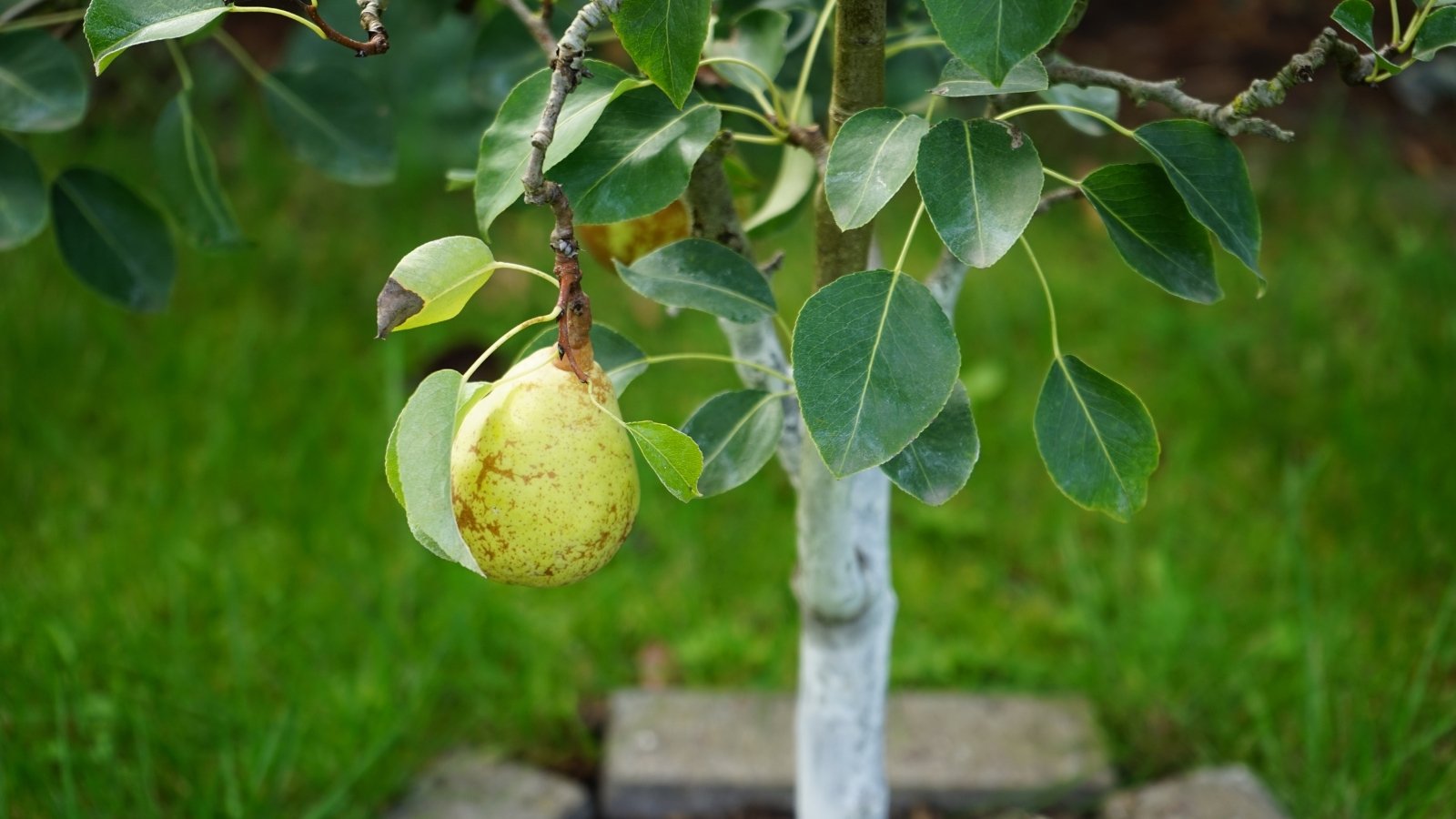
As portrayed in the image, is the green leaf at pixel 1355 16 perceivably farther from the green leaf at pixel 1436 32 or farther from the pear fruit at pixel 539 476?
the pear fruit at pixel 539 476

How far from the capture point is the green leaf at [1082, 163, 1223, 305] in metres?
0.79

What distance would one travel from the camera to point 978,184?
2.35 ft

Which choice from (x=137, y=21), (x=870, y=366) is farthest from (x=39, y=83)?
(x=870, y=366)

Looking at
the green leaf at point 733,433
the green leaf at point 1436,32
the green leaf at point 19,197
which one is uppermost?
the green leaf at point 1436,32

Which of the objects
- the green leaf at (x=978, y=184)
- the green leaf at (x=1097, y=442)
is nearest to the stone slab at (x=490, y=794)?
the green leaf at (x=1097, y=442)

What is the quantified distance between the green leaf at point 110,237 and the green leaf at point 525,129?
522 mm

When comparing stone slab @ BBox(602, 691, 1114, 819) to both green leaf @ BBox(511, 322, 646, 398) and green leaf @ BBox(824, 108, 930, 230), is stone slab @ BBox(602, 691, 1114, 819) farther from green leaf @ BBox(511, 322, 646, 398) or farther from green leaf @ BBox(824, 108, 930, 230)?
green leaf @ BBox(824, 108, 930, 230)

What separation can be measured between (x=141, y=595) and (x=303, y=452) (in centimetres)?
36

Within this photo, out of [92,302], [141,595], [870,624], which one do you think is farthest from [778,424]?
[92,302]

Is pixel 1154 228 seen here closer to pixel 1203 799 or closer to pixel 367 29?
pixel 367 29

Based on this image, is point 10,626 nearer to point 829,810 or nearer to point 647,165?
point 829,810

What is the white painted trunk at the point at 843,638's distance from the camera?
101cm

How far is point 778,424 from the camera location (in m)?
0.85

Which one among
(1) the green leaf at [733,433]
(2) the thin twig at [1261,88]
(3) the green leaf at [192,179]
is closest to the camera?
(2) the thin twig at [1261,88]
